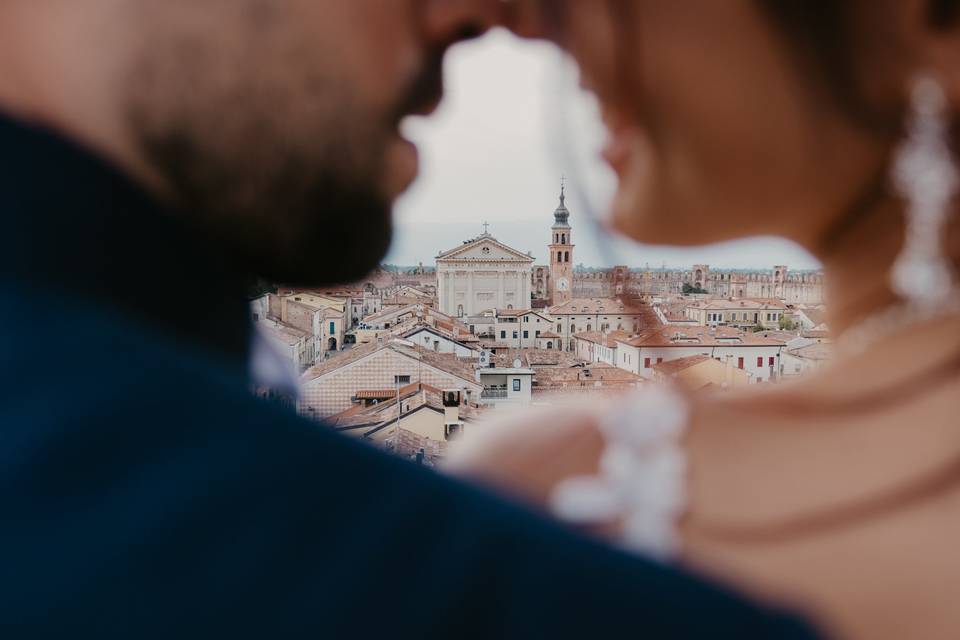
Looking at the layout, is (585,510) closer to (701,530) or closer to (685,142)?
(701,530)

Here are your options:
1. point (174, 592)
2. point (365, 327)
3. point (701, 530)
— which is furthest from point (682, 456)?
point (365, 327)

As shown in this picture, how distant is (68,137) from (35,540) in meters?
0.19

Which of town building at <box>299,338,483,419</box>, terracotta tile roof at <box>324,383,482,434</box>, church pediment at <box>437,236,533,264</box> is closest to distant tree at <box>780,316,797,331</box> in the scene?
terracotta tile roof at <box>324,383,482,434</box>

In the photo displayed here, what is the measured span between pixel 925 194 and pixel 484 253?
29.9 feet

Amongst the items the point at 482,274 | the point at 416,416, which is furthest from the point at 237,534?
Result: the point at 482,274

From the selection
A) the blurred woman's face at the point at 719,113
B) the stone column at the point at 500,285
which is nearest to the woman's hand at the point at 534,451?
the blurred woman's face at the point at 719,113

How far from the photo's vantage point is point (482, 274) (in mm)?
9070

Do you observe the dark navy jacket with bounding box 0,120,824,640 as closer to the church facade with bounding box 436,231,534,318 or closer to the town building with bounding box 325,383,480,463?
the town building with bounding box 325,383,480,463

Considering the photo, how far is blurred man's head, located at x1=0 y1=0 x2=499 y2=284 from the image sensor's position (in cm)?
31

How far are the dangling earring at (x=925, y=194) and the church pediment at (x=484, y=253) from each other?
821 cm

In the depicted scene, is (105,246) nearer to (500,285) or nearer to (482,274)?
(500,285)

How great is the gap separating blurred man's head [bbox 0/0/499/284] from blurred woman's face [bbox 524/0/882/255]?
0.09 meters

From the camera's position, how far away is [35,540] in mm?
147

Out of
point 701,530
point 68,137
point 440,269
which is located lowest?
point 701,530
